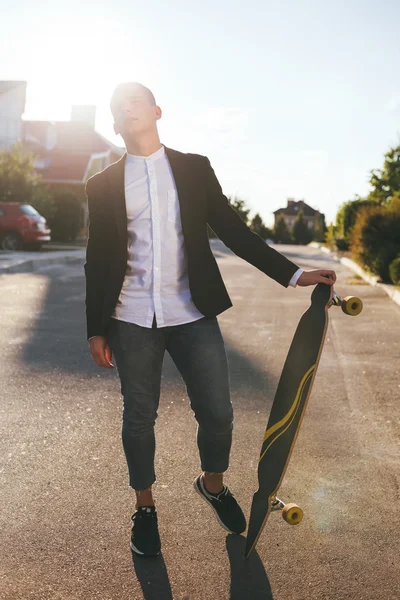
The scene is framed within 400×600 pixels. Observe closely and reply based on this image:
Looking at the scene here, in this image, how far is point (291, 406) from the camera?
324cm

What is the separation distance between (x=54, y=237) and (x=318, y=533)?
32918 mm

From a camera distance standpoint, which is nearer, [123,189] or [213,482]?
[123,189]

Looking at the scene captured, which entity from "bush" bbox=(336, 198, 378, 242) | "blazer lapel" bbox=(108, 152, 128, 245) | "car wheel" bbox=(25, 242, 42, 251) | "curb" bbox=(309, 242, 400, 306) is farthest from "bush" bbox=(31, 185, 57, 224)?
"blazer lapel" bbox=(108, 152, 128, 245)

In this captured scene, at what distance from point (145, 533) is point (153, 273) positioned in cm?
107

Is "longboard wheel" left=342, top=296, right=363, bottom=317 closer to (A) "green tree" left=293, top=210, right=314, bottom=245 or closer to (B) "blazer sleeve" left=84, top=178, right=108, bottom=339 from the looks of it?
(B) "blazer sleeve" left=84, top=178, right=108, bottom=339

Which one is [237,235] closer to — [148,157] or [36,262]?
[148,157]

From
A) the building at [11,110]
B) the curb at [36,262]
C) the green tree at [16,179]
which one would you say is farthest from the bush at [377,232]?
the building at [11,110]

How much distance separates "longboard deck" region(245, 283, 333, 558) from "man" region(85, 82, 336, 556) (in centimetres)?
15

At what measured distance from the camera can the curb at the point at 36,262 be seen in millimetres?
18344

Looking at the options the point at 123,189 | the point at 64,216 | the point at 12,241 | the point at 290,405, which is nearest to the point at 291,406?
the point at 290,405

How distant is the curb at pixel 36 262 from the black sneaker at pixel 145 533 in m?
14.5

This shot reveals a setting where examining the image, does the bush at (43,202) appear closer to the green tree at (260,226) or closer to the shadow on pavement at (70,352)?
the shadow on pavement at (70,352)

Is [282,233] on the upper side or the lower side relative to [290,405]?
lower

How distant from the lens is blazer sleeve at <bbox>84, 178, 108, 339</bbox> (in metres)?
3.36
